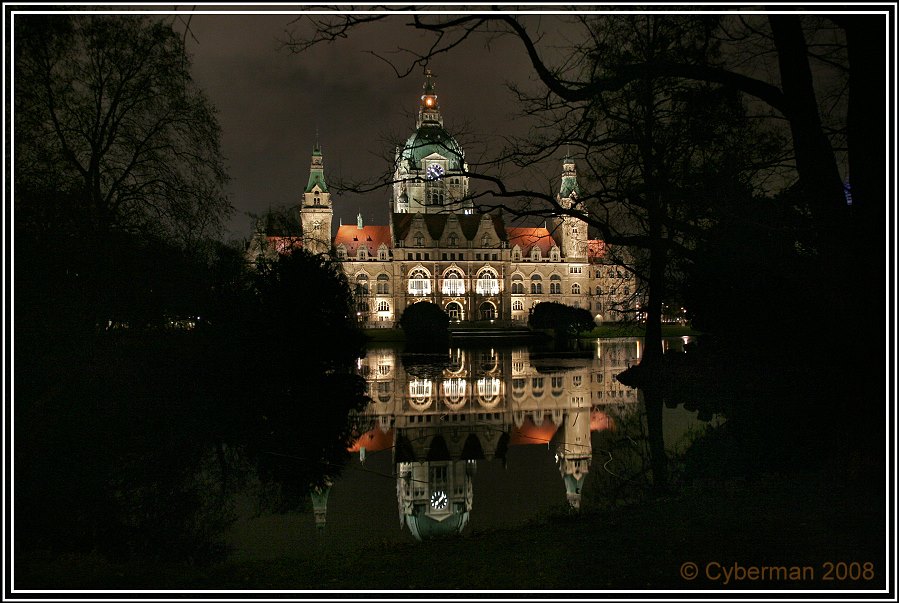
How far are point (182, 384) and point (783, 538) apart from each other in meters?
16.1

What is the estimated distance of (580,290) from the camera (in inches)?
3688

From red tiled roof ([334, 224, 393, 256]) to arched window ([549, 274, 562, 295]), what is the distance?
79.6ft

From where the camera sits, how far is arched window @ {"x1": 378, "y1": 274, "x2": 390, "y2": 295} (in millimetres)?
87125

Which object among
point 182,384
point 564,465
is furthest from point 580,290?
point 564,465

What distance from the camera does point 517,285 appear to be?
91688 mm

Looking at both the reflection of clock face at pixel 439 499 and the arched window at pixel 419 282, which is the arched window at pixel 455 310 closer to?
the arched window at pixel 419 282

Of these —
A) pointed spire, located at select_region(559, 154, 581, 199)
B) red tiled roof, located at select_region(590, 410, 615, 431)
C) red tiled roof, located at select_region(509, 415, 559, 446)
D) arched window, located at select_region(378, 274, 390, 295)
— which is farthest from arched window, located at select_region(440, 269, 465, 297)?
red tiled roof, located at select_region(509, 415, 559, 446)

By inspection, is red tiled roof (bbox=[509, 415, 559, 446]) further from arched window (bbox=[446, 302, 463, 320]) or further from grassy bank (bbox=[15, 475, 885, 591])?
arched window (bbox=[446, 302, 463, 320])

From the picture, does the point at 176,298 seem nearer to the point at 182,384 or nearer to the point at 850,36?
the point at 182,384

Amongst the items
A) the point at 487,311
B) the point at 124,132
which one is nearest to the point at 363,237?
the point at 487,311

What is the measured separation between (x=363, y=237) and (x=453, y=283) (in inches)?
586

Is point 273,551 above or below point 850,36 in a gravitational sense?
below

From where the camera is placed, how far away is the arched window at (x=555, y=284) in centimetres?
9312

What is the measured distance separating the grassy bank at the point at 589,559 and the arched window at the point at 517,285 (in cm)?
8594
